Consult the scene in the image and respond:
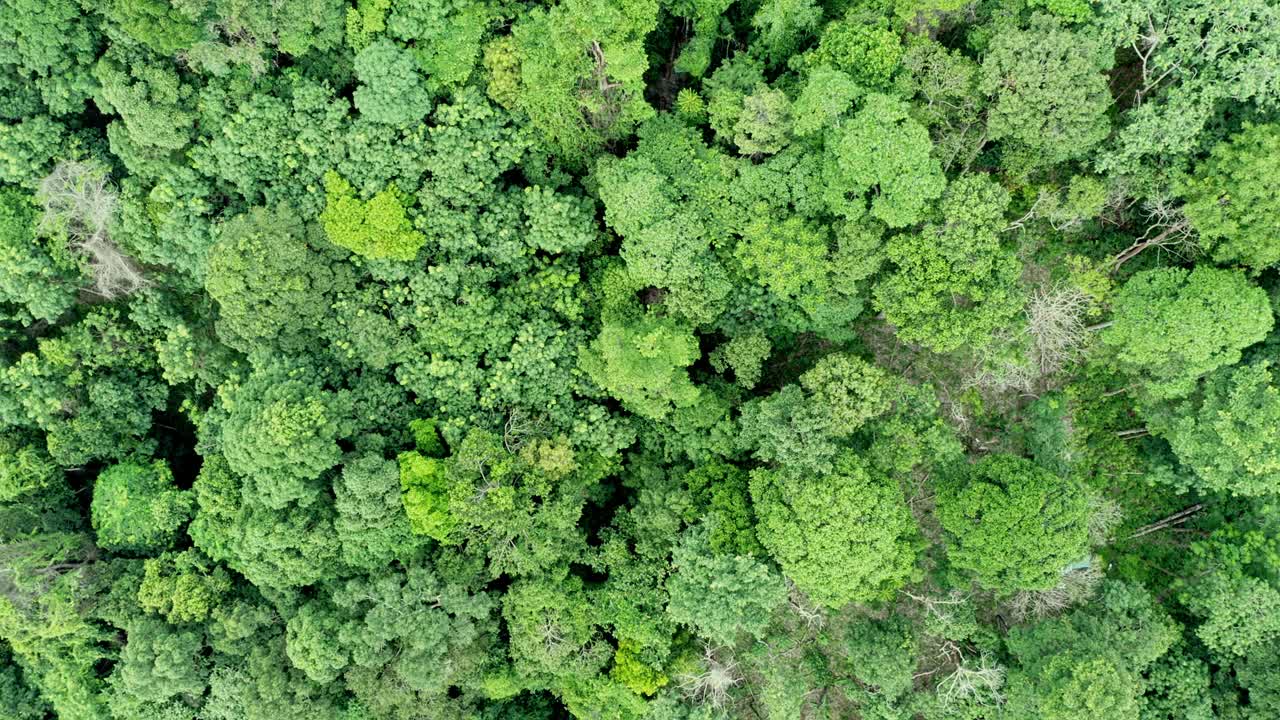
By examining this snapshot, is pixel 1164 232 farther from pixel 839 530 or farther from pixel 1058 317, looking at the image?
pixel 839 530

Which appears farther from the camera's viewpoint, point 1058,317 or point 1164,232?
point 1058,317

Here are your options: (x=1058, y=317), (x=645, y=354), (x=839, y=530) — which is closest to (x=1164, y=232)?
(x=1058, y=317)

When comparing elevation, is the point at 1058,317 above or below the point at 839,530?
above

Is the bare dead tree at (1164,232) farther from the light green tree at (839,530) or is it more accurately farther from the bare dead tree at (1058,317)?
the light green tree at (839,530)

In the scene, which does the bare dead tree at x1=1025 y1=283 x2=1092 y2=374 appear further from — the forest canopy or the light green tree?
the light green tree

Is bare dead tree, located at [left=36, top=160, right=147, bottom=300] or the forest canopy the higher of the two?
bare dead tree, located at [left=36, top=160, right=147, bottom=300]

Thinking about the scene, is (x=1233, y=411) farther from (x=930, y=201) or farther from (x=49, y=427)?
(x=49, y=427)

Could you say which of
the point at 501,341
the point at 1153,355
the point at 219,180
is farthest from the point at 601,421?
the point at 1153,355

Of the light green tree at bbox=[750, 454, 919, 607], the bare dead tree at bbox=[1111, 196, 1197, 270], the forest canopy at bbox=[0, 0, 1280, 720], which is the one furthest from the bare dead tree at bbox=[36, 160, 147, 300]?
the bare dead tree at bbox=[1111, 196, 1197, 270]
